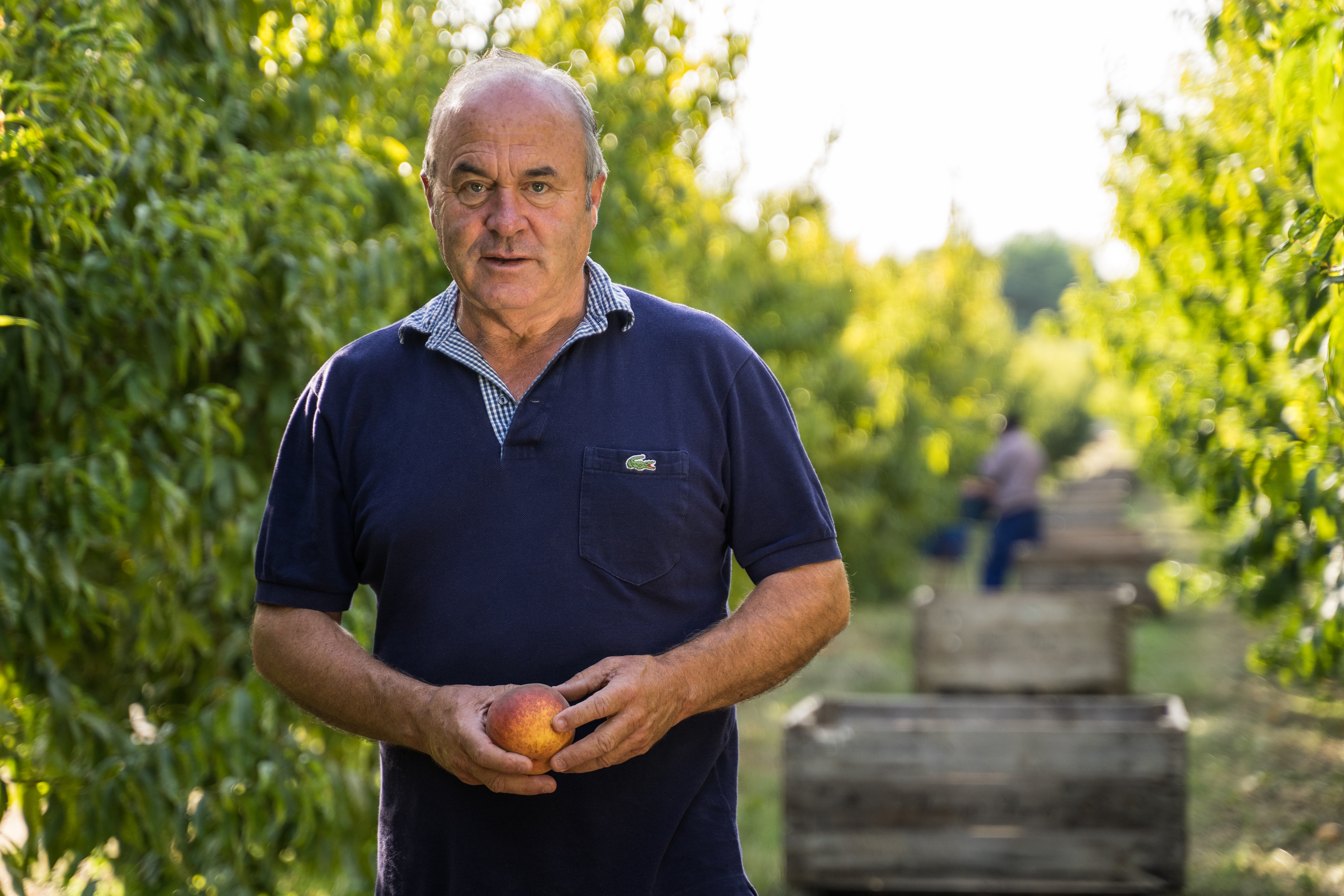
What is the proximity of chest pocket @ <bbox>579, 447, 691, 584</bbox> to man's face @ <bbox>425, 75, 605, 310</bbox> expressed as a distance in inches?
12.8

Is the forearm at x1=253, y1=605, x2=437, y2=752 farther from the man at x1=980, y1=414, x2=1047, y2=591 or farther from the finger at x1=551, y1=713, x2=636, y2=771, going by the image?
the man at x1=980, y1=414, x2=1047, y2=591

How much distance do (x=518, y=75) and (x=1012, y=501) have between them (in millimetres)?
11183

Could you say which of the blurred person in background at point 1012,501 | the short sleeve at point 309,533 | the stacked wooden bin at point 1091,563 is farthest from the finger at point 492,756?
the blurred person in background at point 1012,501

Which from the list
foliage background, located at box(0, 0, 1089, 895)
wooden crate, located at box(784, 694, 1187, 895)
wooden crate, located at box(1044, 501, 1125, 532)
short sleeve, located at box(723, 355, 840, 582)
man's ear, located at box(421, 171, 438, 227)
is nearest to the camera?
short sleeve, located at box(723, 355, 840, 582)

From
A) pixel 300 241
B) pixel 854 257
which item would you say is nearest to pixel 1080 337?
pixel 300 241

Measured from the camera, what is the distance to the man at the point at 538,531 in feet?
6.46

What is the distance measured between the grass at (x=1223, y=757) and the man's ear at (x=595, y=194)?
2976 millimetres

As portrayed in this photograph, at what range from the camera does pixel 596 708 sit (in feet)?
5.88

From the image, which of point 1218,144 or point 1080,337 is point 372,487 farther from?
point 1080,337

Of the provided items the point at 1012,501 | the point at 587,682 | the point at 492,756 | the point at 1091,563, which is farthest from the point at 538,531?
the point at 1012,501

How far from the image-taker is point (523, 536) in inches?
77.5

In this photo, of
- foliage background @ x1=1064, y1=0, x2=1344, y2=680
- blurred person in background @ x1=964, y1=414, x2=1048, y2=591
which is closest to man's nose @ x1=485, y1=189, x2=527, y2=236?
foliage background @ x1=1064, y1=0, x2=1344, y2=680

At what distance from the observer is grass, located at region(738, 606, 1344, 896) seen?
520 cm

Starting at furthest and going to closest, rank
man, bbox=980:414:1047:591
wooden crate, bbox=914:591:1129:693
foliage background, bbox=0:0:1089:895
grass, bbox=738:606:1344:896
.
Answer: man, bbox=980:414:1047:591, wooden crate, bbox=914:591:1129:693, grass, bbox=738:606:1344:896, foliage background, bbox=0:0:1089:895
